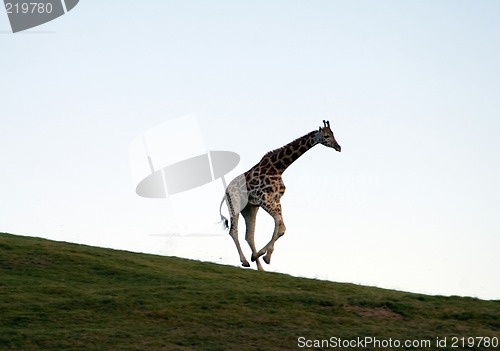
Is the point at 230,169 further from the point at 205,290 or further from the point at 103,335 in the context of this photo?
the point at 103,335

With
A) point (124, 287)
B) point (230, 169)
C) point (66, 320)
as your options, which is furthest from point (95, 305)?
point (230, 169)

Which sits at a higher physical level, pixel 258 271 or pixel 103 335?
pixel 258 271

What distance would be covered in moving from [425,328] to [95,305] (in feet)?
20.0

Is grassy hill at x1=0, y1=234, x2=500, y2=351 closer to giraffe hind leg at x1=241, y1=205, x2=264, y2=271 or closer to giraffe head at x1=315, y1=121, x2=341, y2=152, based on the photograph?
giraffe hind leg at x1=241, y1=205, x2=264, y2=271

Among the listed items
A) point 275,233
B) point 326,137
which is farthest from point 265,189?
point 326,137

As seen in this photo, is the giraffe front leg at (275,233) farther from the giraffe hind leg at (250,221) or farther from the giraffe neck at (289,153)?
the giraffe neck at (289,153)

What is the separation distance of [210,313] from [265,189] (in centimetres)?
620

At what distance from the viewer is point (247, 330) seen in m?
16.4

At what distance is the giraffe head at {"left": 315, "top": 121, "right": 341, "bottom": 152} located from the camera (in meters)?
23.4

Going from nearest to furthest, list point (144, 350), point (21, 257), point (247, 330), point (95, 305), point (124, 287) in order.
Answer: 1. point (144, 350)
2. point (247, 330)
3. point (95, 305)
4. point (124, 287)
5. point (21, 257)

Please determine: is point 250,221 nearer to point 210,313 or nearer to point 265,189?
point 265,189

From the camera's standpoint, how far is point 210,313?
682 inches

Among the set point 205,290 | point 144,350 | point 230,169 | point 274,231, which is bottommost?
point 144,350

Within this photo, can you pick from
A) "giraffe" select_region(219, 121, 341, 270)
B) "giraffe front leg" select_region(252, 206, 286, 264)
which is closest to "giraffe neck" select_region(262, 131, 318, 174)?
"giraffe" select_region(219, 121, 341, 270)
